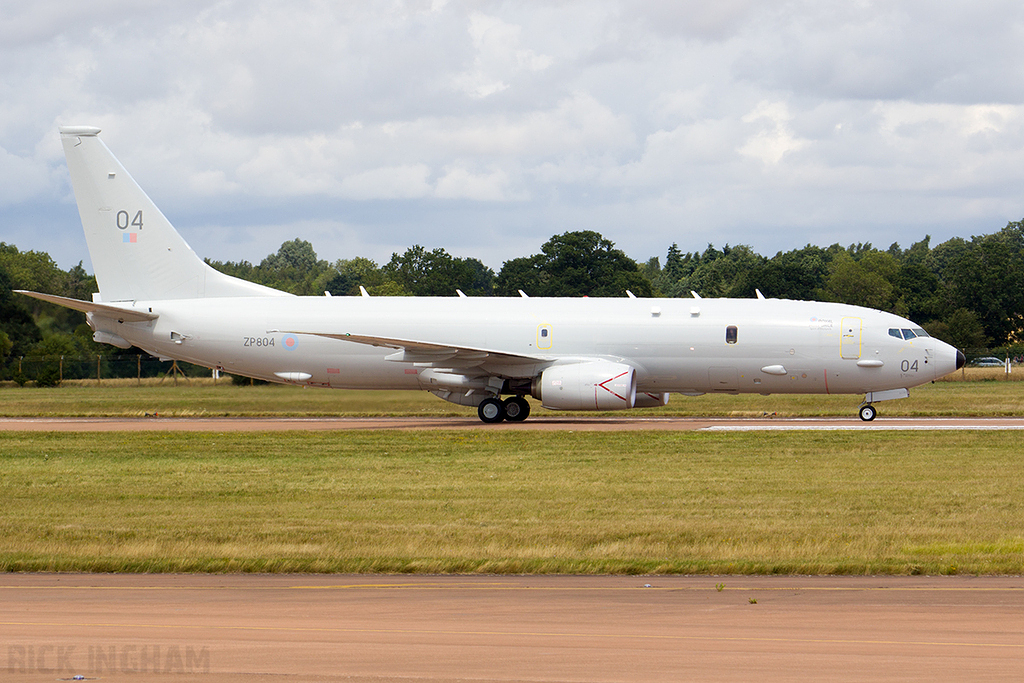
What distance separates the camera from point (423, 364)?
3503cm

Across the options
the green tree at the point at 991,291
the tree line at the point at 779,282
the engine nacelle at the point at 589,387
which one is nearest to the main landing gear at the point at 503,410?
the engine nacelle at the point at 589,387

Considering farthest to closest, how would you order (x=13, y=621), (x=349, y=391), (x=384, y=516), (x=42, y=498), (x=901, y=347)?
(x=349, y=391) → (x=901, y=347) → (x=42, y=498) → (x=384, y=516) → (x=13, y=621)

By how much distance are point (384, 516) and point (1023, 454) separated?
14881mm

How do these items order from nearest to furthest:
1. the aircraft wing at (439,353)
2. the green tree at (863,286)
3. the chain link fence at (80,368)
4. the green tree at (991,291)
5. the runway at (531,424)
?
the runway at (531,424)
the aircraft wing at (439,353)
the chain link fence at (80,368)
the green tree at (863,286)
the green tree at (991,291)

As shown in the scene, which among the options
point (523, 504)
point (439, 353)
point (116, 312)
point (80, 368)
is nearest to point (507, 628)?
point (523, 504)

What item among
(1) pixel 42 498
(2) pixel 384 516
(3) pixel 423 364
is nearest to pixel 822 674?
(2) pixel 384 516

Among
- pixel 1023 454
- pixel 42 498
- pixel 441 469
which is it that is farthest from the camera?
pixel 1023 454

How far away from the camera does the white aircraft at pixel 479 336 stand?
33.9 m

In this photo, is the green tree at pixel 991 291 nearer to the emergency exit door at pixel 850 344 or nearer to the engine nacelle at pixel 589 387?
the emergency exit door at pixel 850 344

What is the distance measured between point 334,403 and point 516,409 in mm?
5603

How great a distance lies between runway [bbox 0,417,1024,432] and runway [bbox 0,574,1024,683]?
20.2 metres

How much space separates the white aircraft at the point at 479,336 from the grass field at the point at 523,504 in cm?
533

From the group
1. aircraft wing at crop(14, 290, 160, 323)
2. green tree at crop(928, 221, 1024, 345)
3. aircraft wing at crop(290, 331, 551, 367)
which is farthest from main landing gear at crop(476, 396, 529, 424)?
green tree at crop(928, 221, 1024, 345)

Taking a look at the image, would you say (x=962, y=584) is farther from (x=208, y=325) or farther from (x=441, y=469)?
(x=208, y=325)
